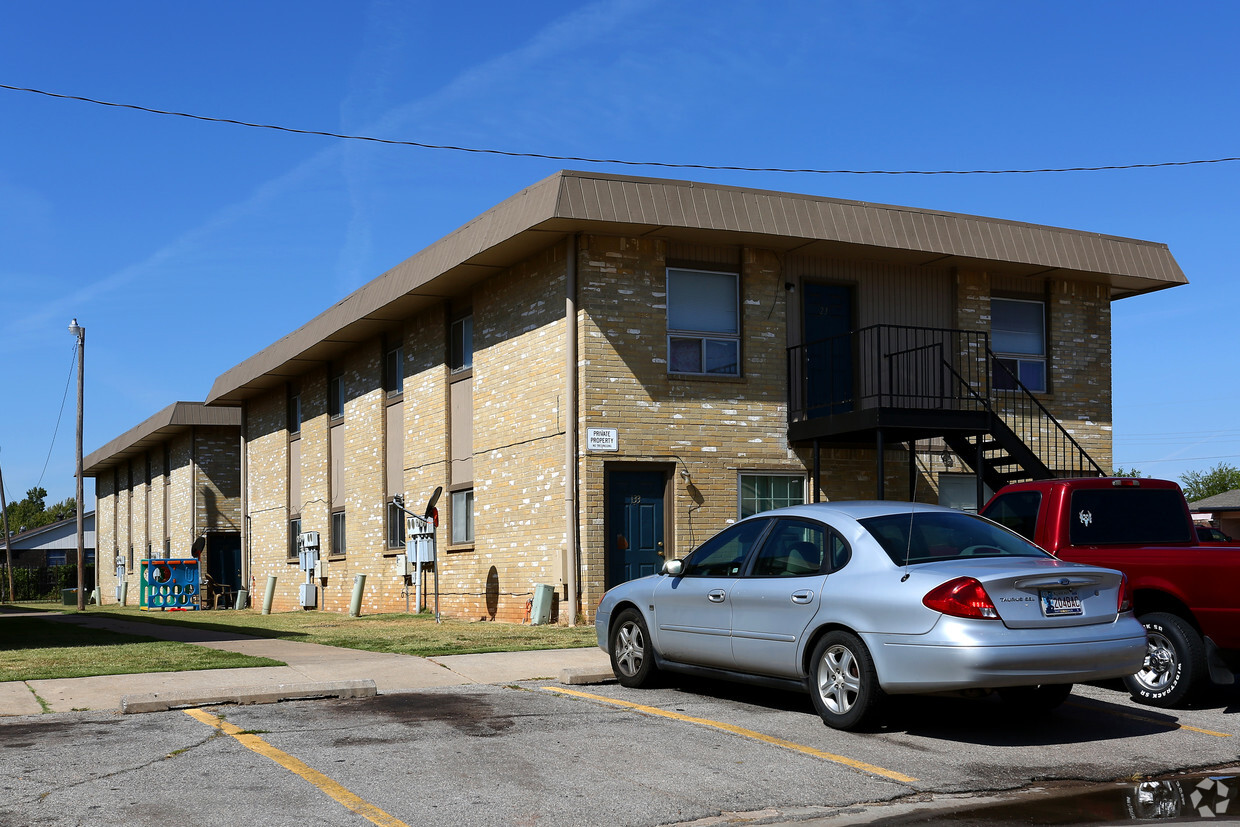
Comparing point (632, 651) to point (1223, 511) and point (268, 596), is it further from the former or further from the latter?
point (1223, 511)

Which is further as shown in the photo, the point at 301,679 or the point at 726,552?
the point at 301,679

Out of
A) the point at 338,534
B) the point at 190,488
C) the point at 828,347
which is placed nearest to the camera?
the point at 828,347

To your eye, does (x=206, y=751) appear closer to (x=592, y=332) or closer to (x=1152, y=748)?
(x=1152, y=748)

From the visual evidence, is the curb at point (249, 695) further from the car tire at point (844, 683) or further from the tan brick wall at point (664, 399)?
the tan brick wall at point (664, 399)

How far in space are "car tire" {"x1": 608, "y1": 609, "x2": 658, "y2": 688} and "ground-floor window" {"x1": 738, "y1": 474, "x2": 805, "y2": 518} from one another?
830cm

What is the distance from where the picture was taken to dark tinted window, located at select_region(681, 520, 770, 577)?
31.0ft

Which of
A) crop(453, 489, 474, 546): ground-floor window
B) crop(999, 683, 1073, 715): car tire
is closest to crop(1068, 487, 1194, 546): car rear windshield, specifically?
crop(999, 683, 1073, 715): car tire

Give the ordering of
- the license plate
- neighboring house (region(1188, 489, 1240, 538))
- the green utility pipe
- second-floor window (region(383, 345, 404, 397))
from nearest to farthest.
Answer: the license plate → second-floor window (region(383, 345, 404, 397)) → the green utility pipe → neighboring house (region(1188, 489, 1240, 538))

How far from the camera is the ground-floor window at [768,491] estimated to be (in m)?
19.0

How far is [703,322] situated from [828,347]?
2.21 meters

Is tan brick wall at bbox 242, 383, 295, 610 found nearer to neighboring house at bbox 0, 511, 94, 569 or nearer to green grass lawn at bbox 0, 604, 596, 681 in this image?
green grass lawn at bbox 0, 604, 596, 681

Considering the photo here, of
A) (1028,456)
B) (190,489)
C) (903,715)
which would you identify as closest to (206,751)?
(903,715)

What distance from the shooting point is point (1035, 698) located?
898cm

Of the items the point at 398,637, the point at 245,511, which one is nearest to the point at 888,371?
the point at 398,637
